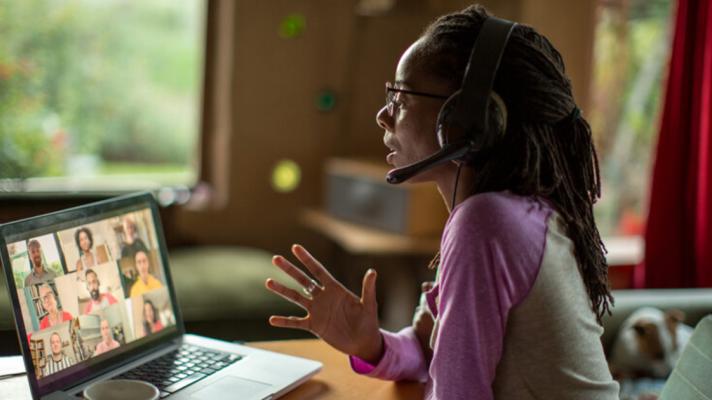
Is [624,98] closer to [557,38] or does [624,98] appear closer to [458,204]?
[557,38]

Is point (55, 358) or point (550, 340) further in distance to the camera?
point (55, 358)

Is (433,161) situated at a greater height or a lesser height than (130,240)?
greater

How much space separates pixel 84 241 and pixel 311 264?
32cm

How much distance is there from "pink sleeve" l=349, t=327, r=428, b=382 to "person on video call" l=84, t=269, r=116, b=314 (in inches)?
14.4

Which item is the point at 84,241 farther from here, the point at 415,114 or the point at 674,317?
the point at 674,317

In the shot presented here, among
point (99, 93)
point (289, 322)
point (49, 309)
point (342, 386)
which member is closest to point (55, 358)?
point (49, 309)

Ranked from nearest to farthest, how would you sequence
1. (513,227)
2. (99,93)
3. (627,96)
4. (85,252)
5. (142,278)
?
(513,227) < (85,252) < (142,278) < (99,93) < (627,96)

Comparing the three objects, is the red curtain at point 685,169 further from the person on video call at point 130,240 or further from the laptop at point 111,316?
the person on video call at point 130,240

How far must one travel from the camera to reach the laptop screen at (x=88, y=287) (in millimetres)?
1157

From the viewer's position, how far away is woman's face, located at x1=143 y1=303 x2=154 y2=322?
1.36 metres

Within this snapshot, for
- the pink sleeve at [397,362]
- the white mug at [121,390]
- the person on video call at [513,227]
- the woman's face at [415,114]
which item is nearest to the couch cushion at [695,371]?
the person on video call at [513,227]

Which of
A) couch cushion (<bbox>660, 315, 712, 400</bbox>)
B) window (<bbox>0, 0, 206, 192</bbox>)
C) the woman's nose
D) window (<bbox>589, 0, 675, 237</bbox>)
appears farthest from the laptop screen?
window (<bbox>589, 0, 675, 237</bbox>)

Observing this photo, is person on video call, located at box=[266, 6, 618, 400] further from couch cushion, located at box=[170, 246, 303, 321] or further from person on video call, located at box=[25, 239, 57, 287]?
couch cushion, located at box=[170, 246, 303, 321]

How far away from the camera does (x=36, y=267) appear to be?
3.84 feet
